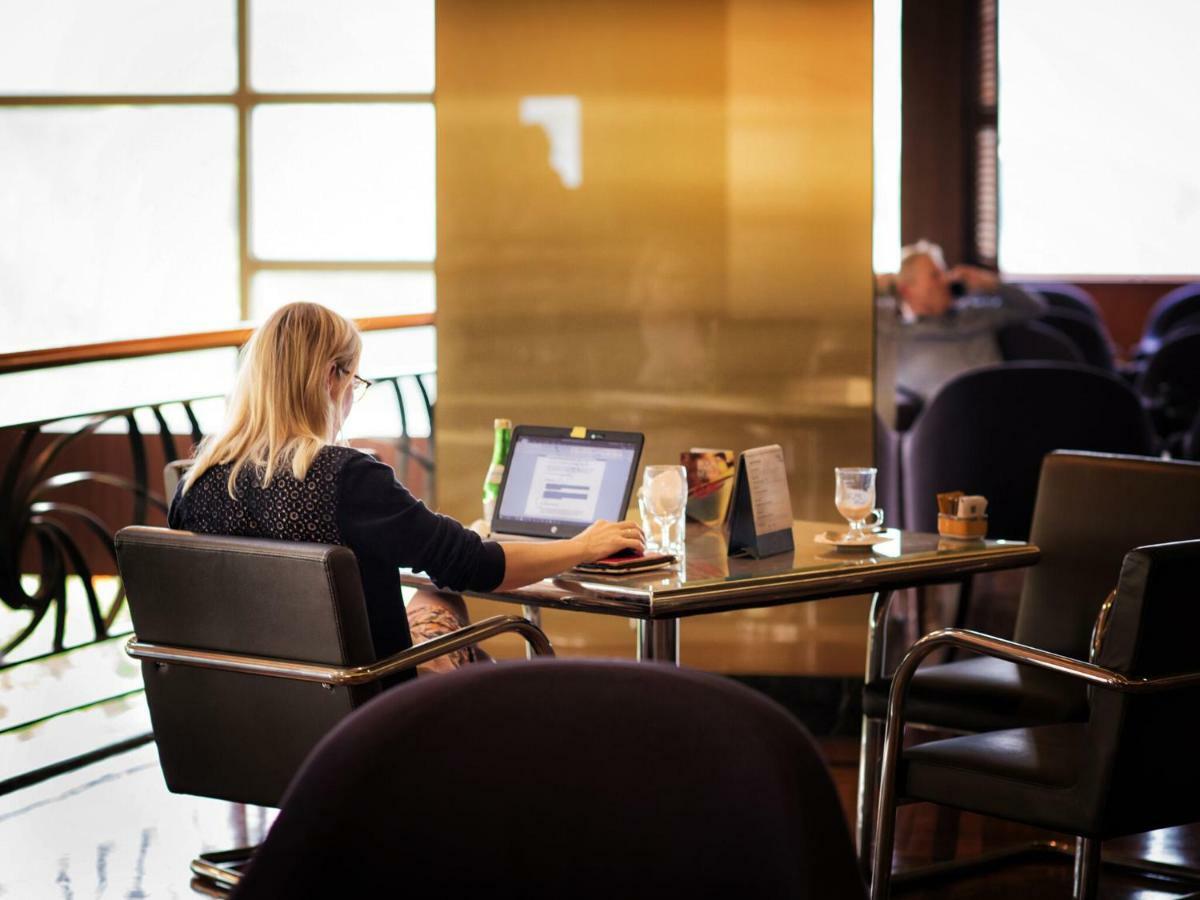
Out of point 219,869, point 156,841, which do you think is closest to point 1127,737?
point 219,869

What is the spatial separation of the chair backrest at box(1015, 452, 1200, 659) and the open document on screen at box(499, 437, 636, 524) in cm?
86

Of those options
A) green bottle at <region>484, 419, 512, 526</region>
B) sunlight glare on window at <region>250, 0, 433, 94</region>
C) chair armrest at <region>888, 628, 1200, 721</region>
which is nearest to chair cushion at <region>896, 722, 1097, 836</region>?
chair armrest at <region>888, 628, 1200, 721</region>

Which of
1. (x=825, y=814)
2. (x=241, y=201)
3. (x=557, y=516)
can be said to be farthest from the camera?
(x=241, y=201)

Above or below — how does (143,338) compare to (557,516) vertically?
above

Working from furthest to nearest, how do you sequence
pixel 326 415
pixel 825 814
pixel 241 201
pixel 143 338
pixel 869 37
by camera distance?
pixel 241 201 → pixel 143 338 → pixel 869 37 → pixel 326 415 → pixel 825 814

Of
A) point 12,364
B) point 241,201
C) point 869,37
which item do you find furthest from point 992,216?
point 12,364

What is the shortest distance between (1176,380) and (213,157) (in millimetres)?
4084

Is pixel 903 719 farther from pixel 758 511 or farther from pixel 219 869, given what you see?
pixel 219 869

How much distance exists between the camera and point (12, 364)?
3906 mm

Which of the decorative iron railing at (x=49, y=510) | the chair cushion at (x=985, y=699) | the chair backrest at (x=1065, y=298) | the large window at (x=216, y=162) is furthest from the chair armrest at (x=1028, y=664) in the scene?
the chair backrest at (x=1065, y=298)

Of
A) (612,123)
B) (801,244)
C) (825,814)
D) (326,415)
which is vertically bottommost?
(825,814)

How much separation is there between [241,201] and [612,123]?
2.24 metres

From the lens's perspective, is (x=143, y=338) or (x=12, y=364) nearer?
(x=12, y=364)

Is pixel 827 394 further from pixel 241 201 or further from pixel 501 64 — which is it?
pixel 241 201
